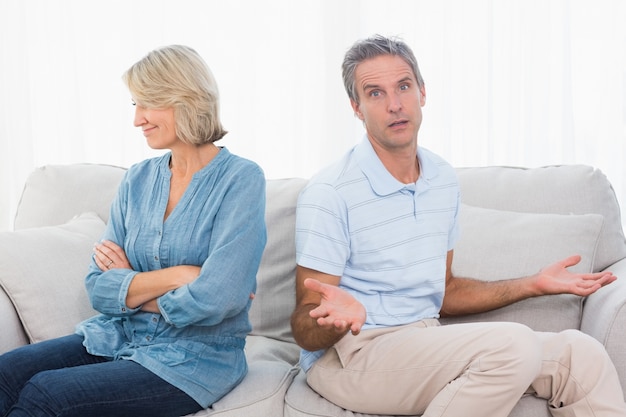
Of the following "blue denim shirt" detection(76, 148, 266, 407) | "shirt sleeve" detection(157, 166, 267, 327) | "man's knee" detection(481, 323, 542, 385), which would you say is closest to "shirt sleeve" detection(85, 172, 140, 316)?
"blue denim shirt" detection(76, 148, 266, 407)

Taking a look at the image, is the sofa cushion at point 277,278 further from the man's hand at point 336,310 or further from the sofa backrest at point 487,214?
the man's hand at point 336,310

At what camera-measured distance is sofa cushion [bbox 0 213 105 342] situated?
203cm

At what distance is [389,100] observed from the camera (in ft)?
6.46

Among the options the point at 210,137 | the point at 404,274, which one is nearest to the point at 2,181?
the point at 210,137

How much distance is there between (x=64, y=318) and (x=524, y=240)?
1247 mm

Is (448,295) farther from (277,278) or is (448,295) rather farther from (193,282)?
(193,282)

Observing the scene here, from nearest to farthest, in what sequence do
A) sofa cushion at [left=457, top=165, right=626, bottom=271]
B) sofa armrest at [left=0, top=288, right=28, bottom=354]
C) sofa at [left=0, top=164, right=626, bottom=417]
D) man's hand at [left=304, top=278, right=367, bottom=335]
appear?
man's hand at [left=304, top=278, right=367, bottom=335]
sofa at [left=0, top=164, right=626, bottom=417]
sofa armrest at [left=0, top=288, right=28, bottom=354]
sofa cushion at [left=457, top=165, right=626, bottom=271]

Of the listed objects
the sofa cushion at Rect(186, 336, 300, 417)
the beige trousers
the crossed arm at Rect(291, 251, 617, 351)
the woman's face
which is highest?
the woman's face

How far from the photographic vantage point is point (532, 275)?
2045mm

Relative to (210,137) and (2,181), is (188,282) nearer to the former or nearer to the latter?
(210,137)

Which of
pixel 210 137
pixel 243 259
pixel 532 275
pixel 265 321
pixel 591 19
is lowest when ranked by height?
pixel 265 321

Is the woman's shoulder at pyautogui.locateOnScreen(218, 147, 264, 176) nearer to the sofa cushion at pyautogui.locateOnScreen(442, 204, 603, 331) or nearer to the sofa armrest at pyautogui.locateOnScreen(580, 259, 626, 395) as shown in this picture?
the sofa cushion at pyautogui.locateOnScreen(442, 204, 603, 331)

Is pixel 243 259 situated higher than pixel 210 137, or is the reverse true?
pixel 210 137

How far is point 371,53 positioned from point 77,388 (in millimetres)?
1061
